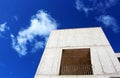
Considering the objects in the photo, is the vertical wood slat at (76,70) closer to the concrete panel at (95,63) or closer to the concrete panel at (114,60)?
the concrete panel at (95,63)

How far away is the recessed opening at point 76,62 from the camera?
10645 mm

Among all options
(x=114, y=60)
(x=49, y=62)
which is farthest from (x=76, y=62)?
(x=114, y=60)

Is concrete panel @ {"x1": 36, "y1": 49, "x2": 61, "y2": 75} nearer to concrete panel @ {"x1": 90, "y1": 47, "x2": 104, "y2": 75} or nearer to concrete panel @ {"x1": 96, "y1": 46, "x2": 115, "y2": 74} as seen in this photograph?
concrete panel @ {"x1": 90, "y1": 47, "x2": 104, "y2": 75}

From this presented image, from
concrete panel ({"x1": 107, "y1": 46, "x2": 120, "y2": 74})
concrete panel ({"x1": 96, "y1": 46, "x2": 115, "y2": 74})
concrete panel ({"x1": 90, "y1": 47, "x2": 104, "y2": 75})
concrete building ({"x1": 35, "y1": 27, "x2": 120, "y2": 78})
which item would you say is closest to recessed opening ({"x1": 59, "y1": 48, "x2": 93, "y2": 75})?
concrete building ({"x1": 35, "y1": 27, "x2": 120, "y2": 78})

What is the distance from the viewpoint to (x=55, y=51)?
1118cm

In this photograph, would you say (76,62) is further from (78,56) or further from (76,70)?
(76,70)

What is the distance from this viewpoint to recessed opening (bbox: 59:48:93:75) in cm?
1065

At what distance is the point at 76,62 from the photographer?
12438 mm

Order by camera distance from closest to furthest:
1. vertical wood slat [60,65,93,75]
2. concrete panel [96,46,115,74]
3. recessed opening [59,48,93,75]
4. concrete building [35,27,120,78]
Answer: concrete panel [96,46,115,74] → concrete building [35,27,120,78] → vertical wood slat [60,65,93,75] → recessed opening [59,48,93,75]

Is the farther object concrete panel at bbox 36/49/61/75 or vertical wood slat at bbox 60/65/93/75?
vertical wood slat at bbox 60/65/93/75

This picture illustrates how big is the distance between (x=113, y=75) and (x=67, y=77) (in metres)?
2.30

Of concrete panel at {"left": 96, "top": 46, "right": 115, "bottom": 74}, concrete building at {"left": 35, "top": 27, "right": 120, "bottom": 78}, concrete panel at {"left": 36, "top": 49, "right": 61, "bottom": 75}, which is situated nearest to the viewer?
concrete panel at {"left": 96, "top": 46, "right": 115, "bottom": 74}

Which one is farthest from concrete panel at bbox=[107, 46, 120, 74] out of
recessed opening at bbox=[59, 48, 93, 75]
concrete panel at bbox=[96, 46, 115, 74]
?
recessed opening at bbox=[59, 48, 93, 75]

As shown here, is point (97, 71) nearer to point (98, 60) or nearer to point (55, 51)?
point (98, 60)
